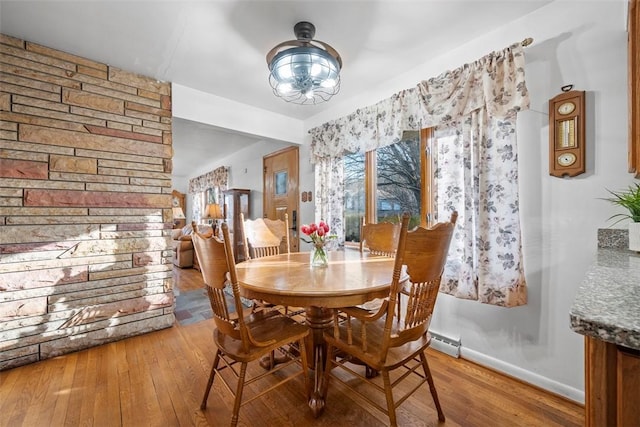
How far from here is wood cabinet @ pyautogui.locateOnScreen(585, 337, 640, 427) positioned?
50 cm

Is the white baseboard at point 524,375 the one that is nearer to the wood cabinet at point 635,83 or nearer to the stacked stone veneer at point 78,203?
the wood cabinet at point 635,83

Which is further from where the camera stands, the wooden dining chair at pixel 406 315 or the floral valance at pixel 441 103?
the floral valance at pixel 441 103

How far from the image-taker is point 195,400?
5.34 feet

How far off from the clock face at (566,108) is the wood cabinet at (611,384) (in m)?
1.65

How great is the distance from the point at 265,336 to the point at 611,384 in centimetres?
133

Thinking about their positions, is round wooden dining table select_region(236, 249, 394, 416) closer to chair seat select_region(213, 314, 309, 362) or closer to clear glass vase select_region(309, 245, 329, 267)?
clear glass vase select_region(309, 245, 329, 267)

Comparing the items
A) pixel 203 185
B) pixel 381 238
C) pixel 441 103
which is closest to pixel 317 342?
pixel 381 238

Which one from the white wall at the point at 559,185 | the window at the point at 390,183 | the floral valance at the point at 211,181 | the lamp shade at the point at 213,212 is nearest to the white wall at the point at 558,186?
the white wall at the point at 559,185

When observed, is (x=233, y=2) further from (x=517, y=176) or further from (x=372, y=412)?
(x=372, y=412)

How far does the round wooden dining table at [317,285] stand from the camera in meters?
1.27

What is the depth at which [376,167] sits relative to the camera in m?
2.97

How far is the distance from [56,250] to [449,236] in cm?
291

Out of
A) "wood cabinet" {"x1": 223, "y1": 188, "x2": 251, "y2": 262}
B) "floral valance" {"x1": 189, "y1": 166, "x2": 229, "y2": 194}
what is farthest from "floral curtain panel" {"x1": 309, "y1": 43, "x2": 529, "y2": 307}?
"floral valance" {"x1": 189, "y1": 166, "x2": 229, "y2": 194}

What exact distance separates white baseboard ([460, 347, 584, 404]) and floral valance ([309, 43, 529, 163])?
1717 millimetres
